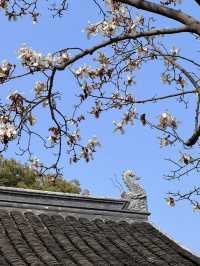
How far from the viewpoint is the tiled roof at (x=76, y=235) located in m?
9.79

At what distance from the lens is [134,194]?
12.9m

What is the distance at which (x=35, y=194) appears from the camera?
11734mm

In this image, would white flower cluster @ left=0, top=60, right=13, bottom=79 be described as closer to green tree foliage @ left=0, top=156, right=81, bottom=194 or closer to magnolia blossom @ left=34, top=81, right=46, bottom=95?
magnolia blossom @ left=34, top=81, right=46, bottom=95

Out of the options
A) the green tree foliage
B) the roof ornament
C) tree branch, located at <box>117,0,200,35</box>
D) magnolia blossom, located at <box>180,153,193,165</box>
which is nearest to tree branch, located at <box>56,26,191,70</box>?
tree branch, located at <box>117,0,200,35</box>

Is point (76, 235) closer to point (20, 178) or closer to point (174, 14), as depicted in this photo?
point (174, 14)

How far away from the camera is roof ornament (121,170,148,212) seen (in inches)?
501

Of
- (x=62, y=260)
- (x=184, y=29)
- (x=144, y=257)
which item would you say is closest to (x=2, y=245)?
(x=62, y=260)

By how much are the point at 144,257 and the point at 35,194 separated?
94.8 inches

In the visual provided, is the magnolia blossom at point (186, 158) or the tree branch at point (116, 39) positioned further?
the magnolia blossom at point (186, 158)

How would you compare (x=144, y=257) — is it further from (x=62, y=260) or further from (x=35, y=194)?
(x=35, y=194)

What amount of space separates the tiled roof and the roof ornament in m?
0.21

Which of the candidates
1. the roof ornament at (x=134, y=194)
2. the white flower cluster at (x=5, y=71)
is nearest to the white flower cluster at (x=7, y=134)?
the white flower cluster at (x=5, y=71)

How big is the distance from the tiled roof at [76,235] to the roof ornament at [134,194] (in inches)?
8.2

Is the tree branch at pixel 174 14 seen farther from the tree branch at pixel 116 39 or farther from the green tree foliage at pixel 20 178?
the green tree foliage at pixel 20 178
